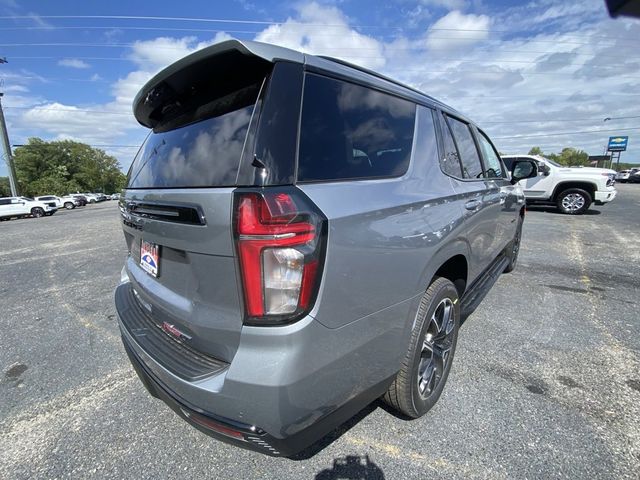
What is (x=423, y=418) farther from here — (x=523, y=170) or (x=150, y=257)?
(x=523, y=170)

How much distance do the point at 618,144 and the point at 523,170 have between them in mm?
86638

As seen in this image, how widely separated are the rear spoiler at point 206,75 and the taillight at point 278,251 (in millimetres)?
576

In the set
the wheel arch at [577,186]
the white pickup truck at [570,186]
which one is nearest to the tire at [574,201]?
the white pickup truck at [570,186]

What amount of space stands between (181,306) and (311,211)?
→ 805mm

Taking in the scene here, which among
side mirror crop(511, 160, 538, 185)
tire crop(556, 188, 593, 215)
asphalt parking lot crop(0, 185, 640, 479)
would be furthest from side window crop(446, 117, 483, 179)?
tire crop(556, 188, 593, 215)

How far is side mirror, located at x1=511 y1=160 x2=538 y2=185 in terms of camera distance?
4.45 m

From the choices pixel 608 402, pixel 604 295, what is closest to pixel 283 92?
pixel 608 402

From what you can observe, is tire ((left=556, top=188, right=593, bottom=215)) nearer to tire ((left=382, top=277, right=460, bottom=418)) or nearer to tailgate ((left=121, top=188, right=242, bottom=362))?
tire ((left=382, top=277, right=460, bottom=418))

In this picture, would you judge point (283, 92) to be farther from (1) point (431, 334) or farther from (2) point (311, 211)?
(1) point (431, 334)

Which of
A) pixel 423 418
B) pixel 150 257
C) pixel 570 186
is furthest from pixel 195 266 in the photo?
pixel 570 186

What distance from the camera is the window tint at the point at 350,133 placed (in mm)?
1406

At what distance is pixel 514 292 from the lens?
432 cm

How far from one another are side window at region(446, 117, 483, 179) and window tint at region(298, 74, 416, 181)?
892mm

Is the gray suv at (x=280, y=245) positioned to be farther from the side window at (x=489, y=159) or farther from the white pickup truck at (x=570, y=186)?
the white pickup truck at (x=570, y=186)
